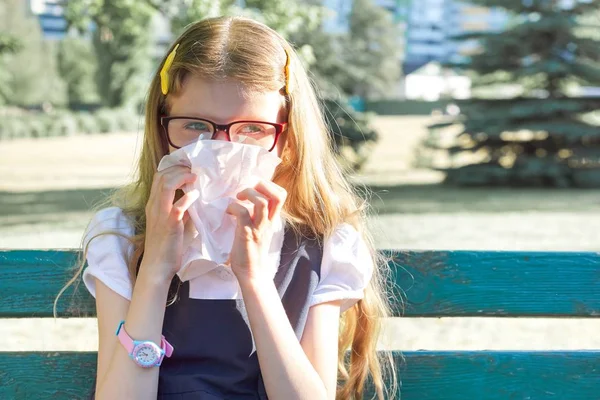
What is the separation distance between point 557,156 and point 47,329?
46.7 feet

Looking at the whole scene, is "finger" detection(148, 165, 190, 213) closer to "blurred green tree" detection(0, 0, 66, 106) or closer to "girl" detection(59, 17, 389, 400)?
"girl" detection(59, 17, 389, 400)

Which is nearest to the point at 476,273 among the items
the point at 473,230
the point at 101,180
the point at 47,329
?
the point at 47,329

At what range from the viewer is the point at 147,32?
126 ft

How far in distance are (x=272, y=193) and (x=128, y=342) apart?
0.46 m

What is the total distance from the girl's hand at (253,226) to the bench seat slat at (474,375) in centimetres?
61

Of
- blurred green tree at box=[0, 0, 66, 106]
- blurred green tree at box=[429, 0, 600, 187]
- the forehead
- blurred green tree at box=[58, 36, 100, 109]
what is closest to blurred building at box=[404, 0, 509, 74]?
blurred green tree at box=[58, 36, 100, 109]

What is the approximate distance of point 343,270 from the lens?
86.8 inches

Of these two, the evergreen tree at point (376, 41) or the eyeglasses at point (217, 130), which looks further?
the evergreen tree at point (376, 41)

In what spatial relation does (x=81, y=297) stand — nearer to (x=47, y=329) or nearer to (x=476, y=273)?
(x=476, y=273)

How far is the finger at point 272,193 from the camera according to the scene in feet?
6.37

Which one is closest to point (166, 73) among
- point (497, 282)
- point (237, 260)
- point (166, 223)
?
point (166, 223)

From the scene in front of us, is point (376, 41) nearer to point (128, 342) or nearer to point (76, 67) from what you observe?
point (76, 67)

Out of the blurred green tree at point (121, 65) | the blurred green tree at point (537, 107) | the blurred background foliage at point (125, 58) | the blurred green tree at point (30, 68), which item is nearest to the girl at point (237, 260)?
the blurred background foliage at point (125, 58)

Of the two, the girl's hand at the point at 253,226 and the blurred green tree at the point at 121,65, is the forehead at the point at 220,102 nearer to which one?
the girl's hand at the point at 253,226
